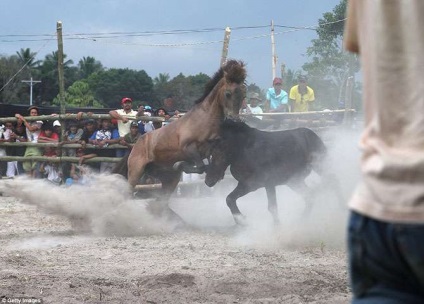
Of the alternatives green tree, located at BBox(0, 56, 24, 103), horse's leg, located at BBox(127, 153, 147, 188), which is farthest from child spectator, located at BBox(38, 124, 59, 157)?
green tree, located at BBox(0, 56, 24, 103)

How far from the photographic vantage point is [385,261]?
168cm

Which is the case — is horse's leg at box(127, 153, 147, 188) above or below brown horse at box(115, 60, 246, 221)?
below

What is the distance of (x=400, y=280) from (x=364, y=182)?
23cm

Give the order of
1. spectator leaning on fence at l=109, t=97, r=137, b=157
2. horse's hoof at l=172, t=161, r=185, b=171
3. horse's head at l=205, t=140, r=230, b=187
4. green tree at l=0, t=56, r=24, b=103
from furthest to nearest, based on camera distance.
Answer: green tree at l=0, t=56, r=24, b=103 → spectator leaning on fence at l=109, t=97, r=137, b=157 → horse's hoof at l=172, t=161, r=185, b=171 → horse's head at l=205, t=140, r=230, b=187

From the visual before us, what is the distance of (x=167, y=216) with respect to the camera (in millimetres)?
10625

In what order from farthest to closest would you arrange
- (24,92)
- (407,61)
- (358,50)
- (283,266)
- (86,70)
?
(86,70)
(24,92)
(283,266)
(358,50)
(407,61)

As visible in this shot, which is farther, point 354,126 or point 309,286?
point 354,126

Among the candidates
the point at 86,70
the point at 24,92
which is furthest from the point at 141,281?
the point at 86,70

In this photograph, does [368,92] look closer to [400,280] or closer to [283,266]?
[400,280]

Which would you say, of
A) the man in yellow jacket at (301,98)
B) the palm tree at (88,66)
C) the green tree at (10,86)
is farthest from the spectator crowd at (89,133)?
the palm tree at (88,66)

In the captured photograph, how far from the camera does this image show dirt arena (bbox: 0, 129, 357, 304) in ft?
19.1

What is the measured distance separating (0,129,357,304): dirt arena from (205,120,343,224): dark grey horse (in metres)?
0.48

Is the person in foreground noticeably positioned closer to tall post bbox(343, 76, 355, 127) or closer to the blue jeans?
the blue jeans

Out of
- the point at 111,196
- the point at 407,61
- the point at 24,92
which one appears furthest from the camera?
the point at 24,92
